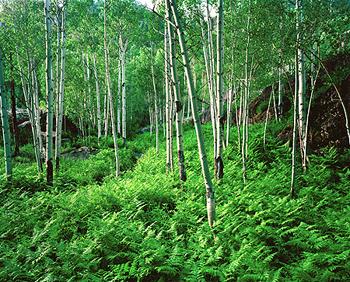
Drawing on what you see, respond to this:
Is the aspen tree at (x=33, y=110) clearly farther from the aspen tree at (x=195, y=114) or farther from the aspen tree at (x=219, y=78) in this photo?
the aspen tree at (x=195, y=114)

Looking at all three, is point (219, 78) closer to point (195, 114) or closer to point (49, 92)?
point (195, 114)

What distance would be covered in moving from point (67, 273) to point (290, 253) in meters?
3.74

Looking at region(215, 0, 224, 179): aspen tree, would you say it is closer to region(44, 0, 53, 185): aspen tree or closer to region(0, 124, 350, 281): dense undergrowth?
region(0, 124, 350, 281): dense undergrowth

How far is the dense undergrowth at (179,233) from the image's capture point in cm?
444

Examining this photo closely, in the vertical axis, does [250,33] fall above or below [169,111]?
above

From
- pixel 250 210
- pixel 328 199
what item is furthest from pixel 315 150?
pixel 250 210

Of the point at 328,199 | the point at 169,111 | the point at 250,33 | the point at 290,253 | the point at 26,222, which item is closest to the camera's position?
the point at 290,253

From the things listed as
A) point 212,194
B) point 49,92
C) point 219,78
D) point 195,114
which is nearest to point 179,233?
point 212,194

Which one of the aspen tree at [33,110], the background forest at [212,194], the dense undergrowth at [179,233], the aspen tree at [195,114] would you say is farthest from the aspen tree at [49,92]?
the aspen tree at [195,114]

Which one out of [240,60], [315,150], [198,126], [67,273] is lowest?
[67,273]

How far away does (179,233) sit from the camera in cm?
600

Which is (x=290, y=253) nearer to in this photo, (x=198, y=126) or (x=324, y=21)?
(x=198, y=126)

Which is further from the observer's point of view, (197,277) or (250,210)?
(250,210)

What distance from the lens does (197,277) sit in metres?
4.16
